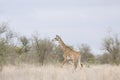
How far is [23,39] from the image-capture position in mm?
42875

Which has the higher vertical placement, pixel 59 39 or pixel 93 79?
pixel 59 39

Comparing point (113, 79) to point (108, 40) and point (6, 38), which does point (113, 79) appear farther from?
point (108, 40)

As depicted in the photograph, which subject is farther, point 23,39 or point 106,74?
point 23,39

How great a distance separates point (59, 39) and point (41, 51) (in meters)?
14.1

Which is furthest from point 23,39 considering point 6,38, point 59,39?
point 6,38

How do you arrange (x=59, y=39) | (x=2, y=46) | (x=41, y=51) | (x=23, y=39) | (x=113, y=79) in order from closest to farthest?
1. (x=113, y=79)
2. (x=2, y=46)
3. (x=59, y=39)
4. (x=41, y=51)
5. (x=23, y=39)

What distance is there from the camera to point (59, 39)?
2206 cm

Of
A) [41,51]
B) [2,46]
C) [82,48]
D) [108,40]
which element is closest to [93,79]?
[2,46]

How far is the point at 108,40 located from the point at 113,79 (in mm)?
34859

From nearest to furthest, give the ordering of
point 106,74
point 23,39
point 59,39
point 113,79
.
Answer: point 113,79, point 106,74, point 59,39, point 23,39

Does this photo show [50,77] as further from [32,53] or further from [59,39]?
[32,53]

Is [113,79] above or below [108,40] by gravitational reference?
below

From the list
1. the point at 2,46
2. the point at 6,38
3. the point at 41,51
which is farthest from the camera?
the point at 41,51

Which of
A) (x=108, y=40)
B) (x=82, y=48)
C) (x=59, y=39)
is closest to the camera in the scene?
(x=59, y=39)
